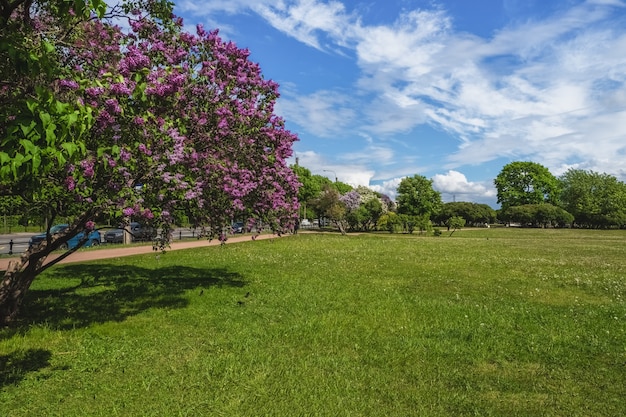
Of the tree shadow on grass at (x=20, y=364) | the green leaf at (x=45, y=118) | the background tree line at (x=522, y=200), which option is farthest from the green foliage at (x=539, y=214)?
the green leaf at (x=45, y=118)

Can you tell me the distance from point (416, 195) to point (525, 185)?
44.3 meters

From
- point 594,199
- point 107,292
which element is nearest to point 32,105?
point 107,292

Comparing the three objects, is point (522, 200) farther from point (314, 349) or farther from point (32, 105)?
point (32, 105)

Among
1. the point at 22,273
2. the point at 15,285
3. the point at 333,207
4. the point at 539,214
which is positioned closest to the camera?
the point at 15,285

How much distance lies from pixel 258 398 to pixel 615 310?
11.2 meters

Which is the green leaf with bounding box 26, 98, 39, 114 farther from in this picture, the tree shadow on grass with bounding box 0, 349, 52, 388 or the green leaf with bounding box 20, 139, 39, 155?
the tree shadow on grass with bounding box 0, 349, 52, 388

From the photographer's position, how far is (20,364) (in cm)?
766

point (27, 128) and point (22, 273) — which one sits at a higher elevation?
point (27, 128)

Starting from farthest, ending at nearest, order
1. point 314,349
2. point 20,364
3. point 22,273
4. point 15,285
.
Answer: point 22,273
point 15,285
point 314,349
point 20,364

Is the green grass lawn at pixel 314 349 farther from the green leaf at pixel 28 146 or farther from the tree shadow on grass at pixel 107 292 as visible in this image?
the green leaf at pixel 28 146

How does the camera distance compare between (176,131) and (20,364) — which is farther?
(176,131)

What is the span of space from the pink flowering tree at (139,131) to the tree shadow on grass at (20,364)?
2616 millimetres

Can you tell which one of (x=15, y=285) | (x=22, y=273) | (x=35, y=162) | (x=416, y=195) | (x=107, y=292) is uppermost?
(x=416, y=195)

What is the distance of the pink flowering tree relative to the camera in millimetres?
4633
